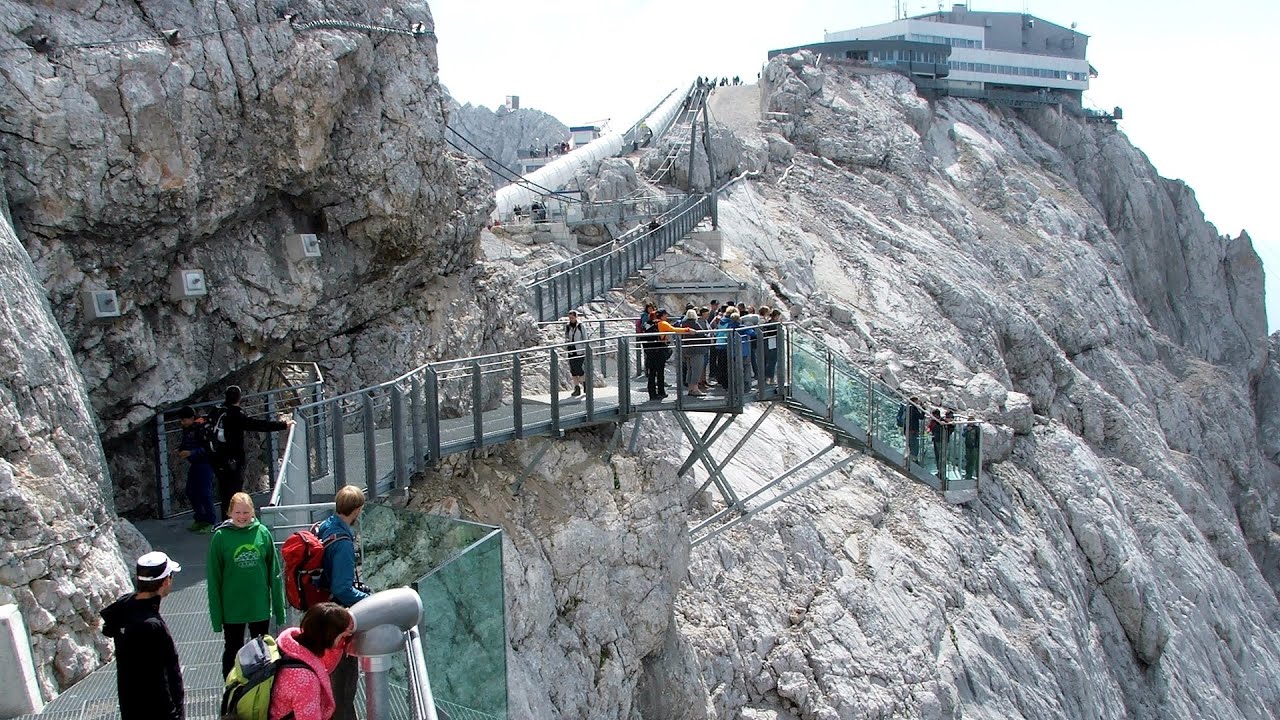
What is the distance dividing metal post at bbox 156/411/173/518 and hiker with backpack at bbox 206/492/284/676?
529 cm

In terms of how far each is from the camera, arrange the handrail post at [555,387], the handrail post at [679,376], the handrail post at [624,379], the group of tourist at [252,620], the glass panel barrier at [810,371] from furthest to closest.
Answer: the glass panel barrier at [810,371] → the handrail post at [679,376] → the handrail post at [624,379] → the handrail post at [555,387] → the group of tourist at [252,620]

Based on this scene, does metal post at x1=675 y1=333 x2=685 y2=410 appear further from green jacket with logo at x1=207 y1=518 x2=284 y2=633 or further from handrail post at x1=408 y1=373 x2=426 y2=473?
green jacket with logo at x1=207 y1=518 x2=284 y2=633

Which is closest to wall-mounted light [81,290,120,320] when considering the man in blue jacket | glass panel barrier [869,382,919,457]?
the man in blue jacket

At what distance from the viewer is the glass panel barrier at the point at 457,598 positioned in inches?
241

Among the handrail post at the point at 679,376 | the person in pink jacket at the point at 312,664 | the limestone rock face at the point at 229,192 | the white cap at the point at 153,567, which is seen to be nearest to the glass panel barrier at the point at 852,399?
the handrail post at the point at 679,376

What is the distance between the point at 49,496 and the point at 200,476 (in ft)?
8.24

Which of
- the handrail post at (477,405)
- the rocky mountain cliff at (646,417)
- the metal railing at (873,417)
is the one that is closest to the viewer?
the rocky mountain cliff at (646,417)

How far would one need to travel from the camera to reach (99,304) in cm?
1041

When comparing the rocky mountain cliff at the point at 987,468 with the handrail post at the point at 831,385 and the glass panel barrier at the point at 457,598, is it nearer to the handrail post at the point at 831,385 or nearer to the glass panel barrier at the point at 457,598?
the handrail post at the point at 831,385

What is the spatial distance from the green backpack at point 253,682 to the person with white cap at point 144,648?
90 centimetres

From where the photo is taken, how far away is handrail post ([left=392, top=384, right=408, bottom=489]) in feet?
34.7

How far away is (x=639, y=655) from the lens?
14.4 m

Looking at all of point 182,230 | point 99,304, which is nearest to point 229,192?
point 182,230

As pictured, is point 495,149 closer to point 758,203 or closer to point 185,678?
point 758,203
